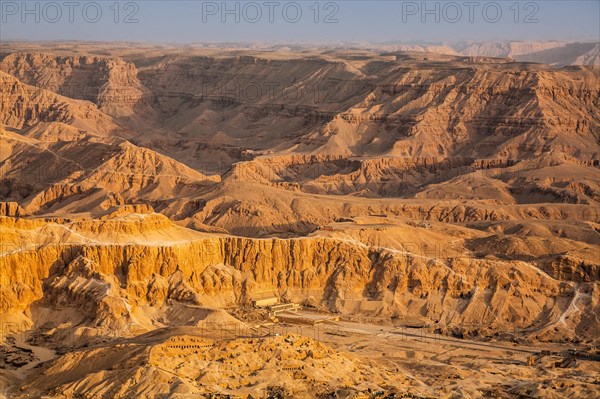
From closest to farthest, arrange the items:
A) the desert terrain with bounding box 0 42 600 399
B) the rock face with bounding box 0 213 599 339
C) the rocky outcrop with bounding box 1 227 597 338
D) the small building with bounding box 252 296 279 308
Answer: the desert terrain with bounding box 0 42 600 399 < the rock face with bounding box 0 213 599 339 < the rocky outcrop with bounding box 1 227 597 338 < the small building with bounding box 252 296 279 308

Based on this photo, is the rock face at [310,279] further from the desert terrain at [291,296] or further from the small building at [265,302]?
the small building at [265,302]

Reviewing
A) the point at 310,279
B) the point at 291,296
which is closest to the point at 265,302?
the point at 291,296

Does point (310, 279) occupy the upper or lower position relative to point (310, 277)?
lower

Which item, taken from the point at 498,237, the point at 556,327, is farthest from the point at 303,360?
the point at 498,237

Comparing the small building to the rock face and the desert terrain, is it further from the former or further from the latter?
the rock face

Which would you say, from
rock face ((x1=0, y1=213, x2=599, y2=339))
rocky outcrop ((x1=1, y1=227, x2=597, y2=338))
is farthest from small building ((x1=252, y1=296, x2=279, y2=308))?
rocky outcrop ((x1=1, y1=227, x2=597, y2=338))

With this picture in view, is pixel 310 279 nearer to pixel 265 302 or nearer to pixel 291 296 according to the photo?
pixel 291 296

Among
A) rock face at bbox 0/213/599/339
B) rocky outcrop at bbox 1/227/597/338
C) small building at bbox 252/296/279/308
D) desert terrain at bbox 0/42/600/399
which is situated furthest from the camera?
small building at bbox 252/296/279/308

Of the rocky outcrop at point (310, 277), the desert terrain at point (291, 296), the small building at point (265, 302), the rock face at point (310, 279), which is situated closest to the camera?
the desert terrain at point (291, 296)

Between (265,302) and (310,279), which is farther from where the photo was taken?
(310,279)

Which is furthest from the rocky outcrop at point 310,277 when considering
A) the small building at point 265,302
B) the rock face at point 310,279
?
the small building at point 265,302

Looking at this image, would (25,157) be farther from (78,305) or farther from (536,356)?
(536,356)
